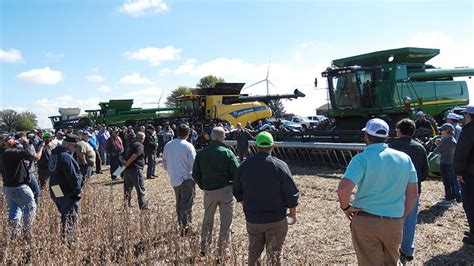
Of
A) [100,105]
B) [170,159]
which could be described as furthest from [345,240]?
[100,105]

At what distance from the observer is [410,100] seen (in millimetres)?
12281

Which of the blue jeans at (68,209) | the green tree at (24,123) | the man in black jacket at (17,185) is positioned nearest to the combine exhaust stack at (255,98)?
the man in black jacket at (17,185)

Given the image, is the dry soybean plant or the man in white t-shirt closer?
the dry soybean plant

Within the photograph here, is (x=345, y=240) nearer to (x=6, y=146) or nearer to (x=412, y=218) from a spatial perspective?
(x=412, y=218)

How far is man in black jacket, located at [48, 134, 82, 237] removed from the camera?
17.0 feet

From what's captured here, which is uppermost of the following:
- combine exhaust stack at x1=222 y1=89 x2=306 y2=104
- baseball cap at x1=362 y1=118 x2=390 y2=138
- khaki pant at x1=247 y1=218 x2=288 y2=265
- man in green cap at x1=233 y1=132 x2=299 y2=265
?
combine exhaust stack at x1=222 y1=89 x2=306 y2=104

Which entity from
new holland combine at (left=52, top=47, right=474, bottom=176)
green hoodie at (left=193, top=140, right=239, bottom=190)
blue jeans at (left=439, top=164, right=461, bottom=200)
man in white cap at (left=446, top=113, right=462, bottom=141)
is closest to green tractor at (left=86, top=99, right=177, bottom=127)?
new holland combine at (left=52, top=47, right=474, bottom=176)

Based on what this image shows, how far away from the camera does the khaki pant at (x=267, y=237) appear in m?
3.71

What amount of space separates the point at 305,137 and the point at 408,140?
8.85m

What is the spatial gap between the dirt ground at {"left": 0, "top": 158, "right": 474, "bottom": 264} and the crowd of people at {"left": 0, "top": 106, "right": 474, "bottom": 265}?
0.32 m

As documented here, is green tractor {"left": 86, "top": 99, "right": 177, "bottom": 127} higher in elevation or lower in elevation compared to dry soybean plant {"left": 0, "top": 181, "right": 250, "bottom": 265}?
higher

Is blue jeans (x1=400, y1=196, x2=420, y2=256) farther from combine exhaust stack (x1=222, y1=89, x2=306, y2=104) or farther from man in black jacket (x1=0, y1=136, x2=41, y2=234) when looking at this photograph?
combine exhaust stack (x1=222, y1=89, x2=306, y2=104)

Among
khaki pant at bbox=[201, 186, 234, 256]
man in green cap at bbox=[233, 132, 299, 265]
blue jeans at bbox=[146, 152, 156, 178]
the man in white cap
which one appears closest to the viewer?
man in green cap at bbox=[233, 132, 299, 265]

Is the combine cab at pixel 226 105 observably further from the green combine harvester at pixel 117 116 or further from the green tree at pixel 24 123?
the green tree at pixel 24 123
